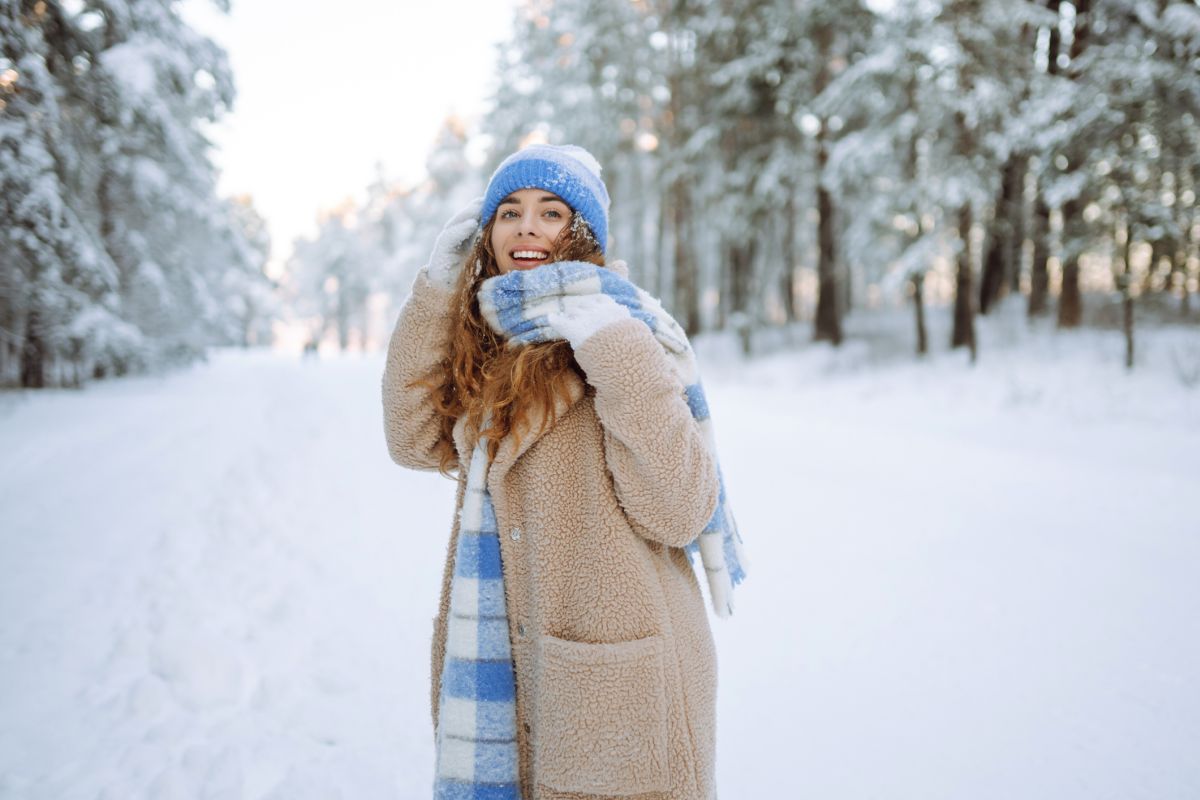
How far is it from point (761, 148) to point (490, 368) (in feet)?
56.1

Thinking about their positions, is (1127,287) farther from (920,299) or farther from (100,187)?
(100,187)

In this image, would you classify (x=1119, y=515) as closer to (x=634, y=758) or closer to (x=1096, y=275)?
(x=634, y=758)

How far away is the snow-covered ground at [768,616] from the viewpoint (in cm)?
276

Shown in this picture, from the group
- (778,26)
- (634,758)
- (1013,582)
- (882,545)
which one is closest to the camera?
(634,758)

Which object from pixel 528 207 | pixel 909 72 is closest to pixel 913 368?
pixel 909 72

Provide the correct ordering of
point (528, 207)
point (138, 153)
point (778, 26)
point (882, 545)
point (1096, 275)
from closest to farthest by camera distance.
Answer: point (528, 207) < point (882, 545) < point (138, 153) < point (778, 26) < point (1096, 275)

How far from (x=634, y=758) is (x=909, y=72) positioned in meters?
14.3

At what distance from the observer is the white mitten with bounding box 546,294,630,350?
1.34 m

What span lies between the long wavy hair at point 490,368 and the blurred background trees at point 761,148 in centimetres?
994

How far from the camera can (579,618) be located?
1374mm

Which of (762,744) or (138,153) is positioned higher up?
(138,153)

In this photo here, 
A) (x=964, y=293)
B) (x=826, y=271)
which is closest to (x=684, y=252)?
Result: (x=826, y=271)

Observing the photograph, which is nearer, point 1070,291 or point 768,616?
point 768,616

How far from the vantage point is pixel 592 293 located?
144cm
